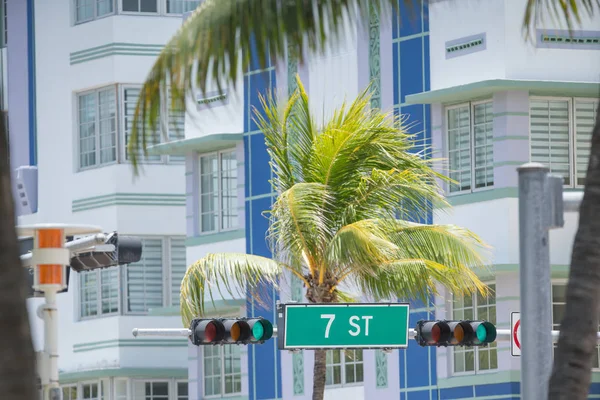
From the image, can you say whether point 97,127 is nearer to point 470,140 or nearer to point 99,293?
point 99,293

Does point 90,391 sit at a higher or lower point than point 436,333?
lower

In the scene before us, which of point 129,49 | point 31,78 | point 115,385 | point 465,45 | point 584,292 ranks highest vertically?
point 129,49

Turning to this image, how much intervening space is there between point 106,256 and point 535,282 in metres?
6.35

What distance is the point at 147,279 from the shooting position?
120ft

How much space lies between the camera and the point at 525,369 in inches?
371

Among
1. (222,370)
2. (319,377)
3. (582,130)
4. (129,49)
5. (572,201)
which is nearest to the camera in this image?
(572,201)

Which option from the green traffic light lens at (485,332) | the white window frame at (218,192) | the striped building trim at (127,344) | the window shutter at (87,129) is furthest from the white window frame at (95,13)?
the green traffic light lens at (485,332)

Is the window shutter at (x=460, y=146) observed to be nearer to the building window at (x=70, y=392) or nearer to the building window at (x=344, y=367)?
the building window at (x=344, y=367)

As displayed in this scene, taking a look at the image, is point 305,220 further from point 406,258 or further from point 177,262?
point 177,262

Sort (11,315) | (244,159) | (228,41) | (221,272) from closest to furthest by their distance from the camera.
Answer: (11,315) → (228,41) → (221,272) → (244,159)

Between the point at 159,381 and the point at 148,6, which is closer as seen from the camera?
the point at 159,381

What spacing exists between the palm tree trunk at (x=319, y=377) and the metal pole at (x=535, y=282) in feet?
42.6

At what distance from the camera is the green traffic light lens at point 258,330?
20391 mm

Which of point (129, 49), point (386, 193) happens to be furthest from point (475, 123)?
point (129, 49)
